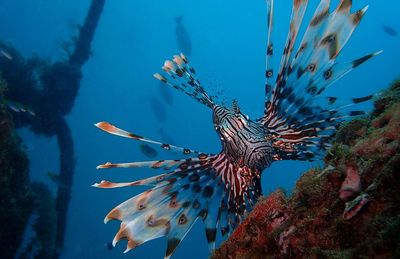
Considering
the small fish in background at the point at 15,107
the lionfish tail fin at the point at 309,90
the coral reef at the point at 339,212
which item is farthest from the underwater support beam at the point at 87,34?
the coral reef at the point at 339,212

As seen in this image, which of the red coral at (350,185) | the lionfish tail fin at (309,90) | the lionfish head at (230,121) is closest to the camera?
the red coral at (350,185)

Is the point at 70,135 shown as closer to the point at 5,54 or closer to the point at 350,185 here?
the point at 5,54

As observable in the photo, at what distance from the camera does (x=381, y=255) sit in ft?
4.58

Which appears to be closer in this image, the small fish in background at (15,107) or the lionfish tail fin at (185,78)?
the lionfish tail fin at (185,78)

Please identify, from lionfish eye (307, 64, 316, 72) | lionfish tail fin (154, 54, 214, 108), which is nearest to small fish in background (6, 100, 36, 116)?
lionfish tail fin (154, 54, 214, 108)

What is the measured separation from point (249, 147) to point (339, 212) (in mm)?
1457

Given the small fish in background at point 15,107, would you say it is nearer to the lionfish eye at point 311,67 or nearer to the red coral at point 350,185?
the lionfish eye at point 311,67

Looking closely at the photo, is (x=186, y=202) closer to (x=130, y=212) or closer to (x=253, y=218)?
(x=130, y=212)

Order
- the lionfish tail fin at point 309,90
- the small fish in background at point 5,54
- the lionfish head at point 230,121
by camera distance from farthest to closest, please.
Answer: the small fish in background at point 5,54
the lionfish head at point 230,121
the lionfish tail fin at point 309,90

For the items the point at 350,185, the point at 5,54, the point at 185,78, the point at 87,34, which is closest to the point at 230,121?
the point at 185,78

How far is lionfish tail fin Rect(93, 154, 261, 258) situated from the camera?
114 inches

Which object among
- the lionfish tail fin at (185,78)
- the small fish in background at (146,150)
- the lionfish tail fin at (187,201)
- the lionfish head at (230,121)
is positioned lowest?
the lionfish tail fin at (187,201)

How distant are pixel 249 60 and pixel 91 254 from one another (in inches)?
2689

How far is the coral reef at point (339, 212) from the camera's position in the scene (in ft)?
4.87
